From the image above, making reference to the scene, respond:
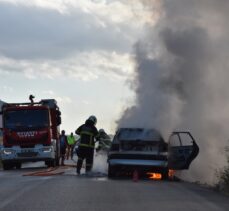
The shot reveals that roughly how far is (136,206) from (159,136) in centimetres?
813

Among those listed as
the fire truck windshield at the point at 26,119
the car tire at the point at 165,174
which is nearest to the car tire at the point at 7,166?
the fire truck windshield at the point at 26,119

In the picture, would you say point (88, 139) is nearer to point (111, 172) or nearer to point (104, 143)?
point (111, 172)

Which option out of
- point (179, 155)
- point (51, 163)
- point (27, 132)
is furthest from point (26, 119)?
Answer: point (179, 155)

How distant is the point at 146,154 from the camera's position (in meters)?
19.2

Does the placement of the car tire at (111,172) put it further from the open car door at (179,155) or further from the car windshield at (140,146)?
the open car door at (179,155)

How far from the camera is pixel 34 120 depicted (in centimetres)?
2814

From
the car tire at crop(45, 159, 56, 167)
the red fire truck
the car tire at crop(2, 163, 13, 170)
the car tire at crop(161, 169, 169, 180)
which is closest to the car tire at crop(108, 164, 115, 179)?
the car tire at crop(161, 169, 169, 180)

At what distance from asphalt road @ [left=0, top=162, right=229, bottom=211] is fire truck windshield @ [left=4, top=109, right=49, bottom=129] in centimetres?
1077

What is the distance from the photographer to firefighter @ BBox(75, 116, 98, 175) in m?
21.0

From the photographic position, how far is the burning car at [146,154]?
19141 millimetres

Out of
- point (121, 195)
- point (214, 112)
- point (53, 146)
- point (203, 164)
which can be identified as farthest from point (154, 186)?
point (53, 146)

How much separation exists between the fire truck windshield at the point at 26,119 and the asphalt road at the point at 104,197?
35.3ft

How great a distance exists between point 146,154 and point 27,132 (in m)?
10.0

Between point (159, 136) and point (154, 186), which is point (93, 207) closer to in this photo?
point (154, 186)
